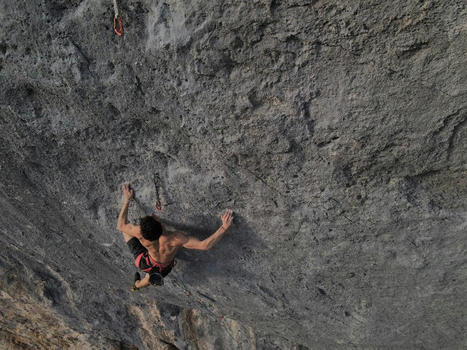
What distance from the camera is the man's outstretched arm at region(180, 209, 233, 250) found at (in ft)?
6.67

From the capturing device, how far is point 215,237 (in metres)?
2.10

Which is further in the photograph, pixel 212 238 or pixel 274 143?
pixel 212 238

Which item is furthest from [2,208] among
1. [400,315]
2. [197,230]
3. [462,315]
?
[462,315]

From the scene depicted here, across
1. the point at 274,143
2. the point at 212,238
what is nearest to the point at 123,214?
the point at 212,238

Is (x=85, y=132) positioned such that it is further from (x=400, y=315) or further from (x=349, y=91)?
(x=400, y=315)

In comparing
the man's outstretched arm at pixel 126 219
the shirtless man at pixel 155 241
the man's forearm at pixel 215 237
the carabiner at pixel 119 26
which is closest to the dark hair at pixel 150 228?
the shirtless man at pixel 155 241

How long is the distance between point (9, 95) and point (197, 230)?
1144 millimetres

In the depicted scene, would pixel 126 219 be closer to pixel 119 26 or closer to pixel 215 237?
pixel 215 237

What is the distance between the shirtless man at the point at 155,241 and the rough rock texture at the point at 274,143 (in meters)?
0.07

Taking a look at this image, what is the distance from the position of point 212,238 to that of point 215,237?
0.07ft

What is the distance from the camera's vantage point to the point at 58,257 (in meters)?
3.18

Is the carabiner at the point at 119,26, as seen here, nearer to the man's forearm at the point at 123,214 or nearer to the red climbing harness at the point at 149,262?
the man's forearm at the point at 123,214

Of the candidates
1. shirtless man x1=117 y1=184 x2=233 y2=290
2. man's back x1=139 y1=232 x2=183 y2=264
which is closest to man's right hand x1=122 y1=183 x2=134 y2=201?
shirtless man x1=117 y1=184 x2=233 y2=290

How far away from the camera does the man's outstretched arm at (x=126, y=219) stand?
2.16m
